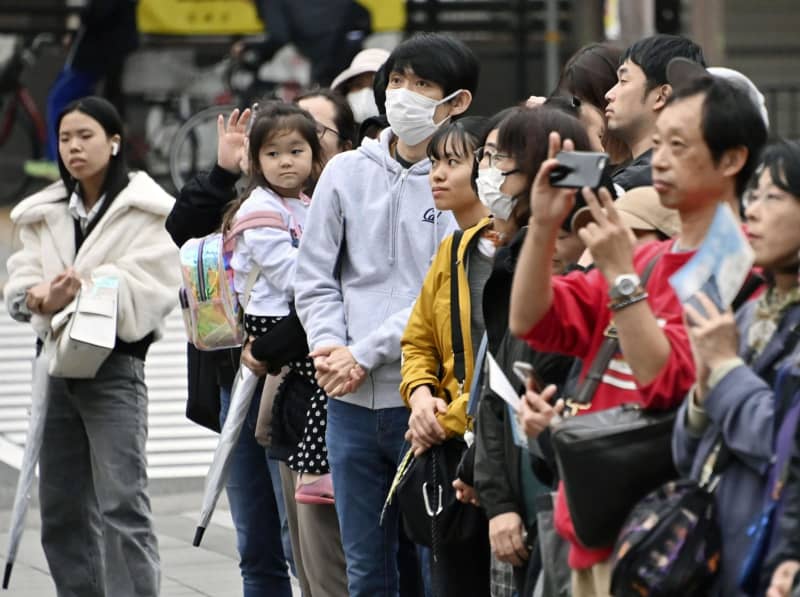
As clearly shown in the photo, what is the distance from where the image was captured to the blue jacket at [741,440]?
3.23 metres

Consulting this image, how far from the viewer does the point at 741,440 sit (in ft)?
10.7

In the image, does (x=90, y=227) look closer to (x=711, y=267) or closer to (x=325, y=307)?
(x=325, y=307)

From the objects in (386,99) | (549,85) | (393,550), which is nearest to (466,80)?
(386,99)

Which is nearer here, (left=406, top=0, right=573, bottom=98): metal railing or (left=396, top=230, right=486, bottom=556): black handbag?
(left=396, top=230, right=486, bottom=556): black handbag

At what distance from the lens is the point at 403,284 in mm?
5359

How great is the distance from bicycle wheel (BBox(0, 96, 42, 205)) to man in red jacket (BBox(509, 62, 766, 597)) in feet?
41.5

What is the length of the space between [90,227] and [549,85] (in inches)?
442

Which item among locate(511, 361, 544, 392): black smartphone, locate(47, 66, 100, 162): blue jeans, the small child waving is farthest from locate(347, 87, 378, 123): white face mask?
locate(47, 66, 100, 162): blue jeans

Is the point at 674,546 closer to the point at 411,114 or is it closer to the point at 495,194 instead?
the point at 495,194

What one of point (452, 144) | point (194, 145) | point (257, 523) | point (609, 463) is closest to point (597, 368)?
point (609, 463)

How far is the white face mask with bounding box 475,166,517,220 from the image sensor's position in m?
4.31

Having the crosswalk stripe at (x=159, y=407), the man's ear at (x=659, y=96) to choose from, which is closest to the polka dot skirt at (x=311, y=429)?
the man's ear at (x=659, y=96)

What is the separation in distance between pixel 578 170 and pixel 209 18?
13333mm

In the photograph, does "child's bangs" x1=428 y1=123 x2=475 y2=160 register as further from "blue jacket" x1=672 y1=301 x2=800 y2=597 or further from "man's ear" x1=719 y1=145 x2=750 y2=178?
"blue jacket" x1=672 y1=301 x2=800 y2=597
